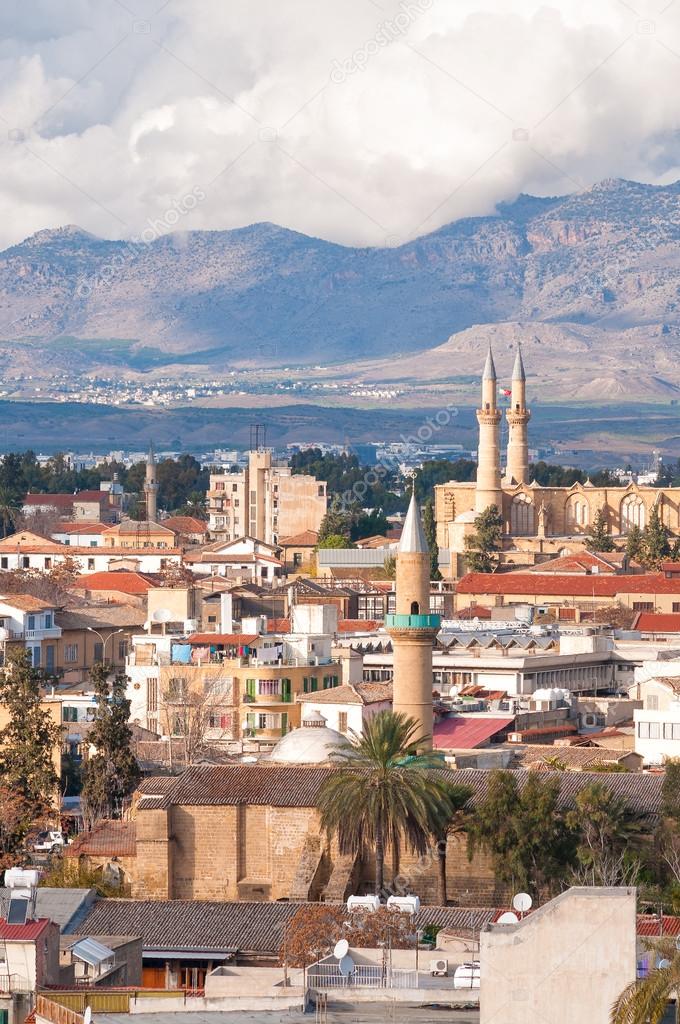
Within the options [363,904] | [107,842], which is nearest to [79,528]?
[107,842]

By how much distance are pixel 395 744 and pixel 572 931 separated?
19.7m

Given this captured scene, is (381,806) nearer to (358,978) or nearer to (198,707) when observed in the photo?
(358,978)

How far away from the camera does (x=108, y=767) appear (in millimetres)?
45969

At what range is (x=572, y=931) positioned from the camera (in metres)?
21.0

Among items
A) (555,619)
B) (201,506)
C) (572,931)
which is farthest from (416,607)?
(201,506)

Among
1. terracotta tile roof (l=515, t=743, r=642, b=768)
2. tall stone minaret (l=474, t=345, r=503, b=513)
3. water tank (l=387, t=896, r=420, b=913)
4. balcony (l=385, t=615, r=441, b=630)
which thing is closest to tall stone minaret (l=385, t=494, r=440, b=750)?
balcony (l=385, t=615, r=441, b=630)

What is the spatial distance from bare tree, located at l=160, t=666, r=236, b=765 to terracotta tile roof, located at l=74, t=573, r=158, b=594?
30215 mm

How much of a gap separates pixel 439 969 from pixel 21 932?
13.5 feet

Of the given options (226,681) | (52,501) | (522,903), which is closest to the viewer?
(522,903)

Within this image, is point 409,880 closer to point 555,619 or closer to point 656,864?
point 656,864

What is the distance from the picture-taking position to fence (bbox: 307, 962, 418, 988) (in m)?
24.2

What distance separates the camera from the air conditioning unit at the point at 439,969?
25906 millimetres

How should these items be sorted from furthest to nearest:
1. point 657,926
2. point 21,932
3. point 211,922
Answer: point 211,922 < point 657,926 < point 21,932

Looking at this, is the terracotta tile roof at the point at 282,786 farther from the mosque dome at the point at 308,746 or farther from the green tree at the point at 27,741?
the green tree at the point at 27,741
